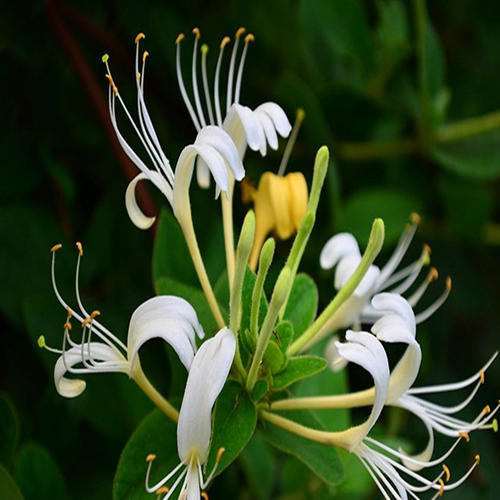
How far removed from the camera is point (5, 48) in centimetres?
108

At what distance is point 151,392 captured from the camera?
717mm

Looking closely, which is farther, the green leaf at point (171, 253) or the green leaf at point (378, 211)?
the green leaf at point (378, 211)

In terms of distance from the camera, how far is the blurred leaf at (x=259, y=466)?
1.05 m

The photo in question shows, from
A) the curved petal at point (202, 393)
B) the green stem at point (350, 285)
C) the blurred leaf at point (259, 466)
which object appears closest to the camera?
the curved petal at point (202, 393)

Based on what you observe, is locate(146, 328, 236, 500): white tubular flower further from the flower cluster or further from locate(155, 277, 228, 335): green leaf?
locate(155, 277, 228, 335): green leaf

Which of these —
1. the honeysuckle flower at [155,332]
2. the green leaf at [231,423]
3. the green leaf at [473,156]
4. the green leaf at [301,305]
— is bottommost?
the green leaf at [473,156]

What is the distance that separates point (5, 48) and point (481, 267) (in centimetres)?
100

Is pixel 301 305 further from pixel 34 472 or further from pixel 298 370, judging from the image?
pixel 34 472

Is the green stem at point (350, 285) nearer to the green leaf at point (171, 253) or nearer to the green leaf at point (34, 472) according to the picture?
the green leaf at point (171, 253)

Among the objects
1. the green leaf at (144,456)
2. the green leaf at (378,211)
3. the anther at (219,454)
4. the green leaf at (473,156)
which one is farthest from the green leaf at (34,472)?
the green leaf at (473,156)

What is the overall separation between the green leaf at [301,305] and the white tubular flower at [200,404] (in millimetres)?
187

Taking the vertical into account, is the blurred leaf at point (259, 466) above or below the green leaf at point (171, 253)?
below

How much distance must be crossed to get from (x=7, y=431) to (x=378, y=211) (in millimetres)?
662

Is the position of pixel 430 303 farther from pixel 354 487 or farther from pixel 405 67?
pixel 354 487
